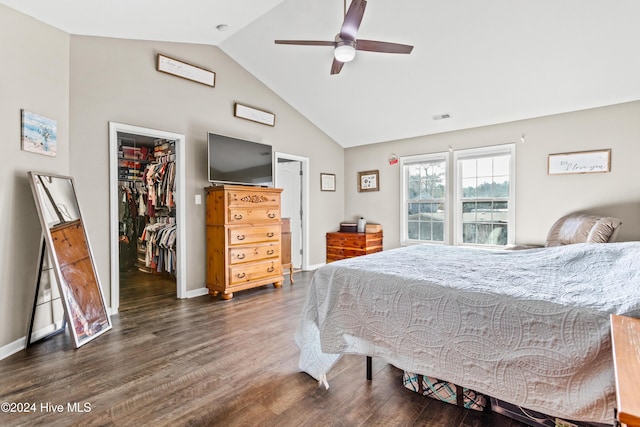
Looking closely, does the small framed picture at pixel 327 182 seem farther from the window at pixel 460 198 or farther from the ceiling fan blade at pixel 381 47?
the ceiling fan blade at pixel 381 47

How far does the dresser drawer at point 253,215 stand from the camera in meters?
→ 3.90

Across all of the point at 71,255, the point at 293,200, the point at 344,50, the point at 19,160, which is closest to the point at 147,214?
the point at 293,200

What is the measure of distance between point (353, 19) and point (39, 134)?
2748 millimetres

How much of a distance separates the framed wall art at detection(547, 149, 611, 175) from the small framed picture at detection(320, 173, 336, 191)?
334 cm

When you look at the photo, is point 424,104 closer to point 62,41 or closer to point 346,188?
point 346,188

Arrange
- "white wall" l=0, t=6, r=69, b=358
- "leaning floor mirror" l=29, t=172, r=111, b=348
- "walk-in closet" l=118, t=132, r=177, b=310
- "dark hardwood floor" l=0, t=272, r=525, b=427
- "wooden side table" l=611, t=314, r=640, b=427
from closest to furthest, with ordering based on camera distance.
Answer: "wooden side table" l=611, t=314, r=640, b=427
"dark hardwood floor" l=0, t=272, r=525, b=427
"white wall" l=0, t=6, r=69, b=358
"leaning floor mirror" l=29, t=172, r=111, b=348
"walk-in closet" l=118, t=132, r=177, b=310

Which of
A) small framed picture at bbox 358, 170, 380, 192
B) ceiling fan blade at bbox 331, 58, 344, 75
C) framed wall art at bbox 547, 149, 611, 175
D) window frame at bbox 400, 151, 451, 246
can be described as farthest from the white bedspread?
small framed picture at bbox 358, 170, 380, 192

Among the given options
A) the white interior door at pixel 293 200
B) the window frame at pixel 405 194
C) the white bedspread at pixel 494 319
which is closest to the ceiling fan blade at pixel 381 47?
the white bedspread at pixel 494 319

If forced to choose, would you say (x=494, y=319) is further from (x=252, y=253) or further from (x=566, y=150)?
(x=566, y=150)

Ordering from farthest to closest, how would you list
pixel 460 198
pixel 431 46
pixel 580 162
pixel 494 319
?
pixel 460 198
pixel 580 162
pixel 431 46
pixel 494 319

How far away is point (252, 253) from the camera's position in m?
4.11

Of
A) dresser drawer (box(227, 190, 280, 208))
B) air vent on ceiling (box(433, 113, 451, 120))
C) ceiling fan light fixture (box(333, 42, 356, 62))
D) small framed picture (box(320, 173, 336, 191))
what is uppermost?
air vent on ceiling (box(433, 113, 451, 120))

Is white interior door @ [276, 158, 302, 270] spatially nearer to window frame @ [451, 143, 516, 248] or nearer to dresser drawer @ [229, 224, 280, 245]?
dresser drawer @ [229, 224, 280, 245]

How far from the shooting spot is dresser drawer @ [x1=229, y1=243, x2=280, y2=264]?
3903 millimetres
